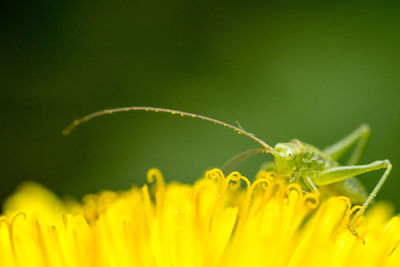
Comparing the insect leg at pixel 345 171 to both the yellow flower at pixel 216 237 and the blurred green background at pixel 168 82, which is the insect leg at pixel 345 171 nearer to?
the yellow flower at pixel 216 237

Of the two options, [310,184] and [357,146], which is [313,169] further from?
[357,146]

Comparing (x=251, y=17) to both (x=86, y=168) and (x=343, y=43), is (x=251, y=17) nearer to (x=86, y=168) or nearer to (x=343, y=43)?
(x=343, y=43)

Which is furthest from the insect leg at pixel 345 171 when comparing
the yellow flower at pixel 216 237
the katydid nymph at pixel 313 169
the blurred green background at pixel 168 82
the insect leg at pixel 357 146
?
the blurred green background at pixel 168 82

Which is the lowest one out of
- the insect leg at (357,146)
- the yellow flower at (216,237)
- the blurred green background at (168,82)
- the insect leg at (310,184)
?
the yellow flower at (216,237)

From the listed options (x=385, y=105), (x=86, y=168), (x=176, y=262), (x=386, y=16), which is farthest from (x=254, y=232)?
(x=386, y=16)

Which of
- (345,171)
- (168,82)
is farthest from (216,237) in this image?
(168,82)
